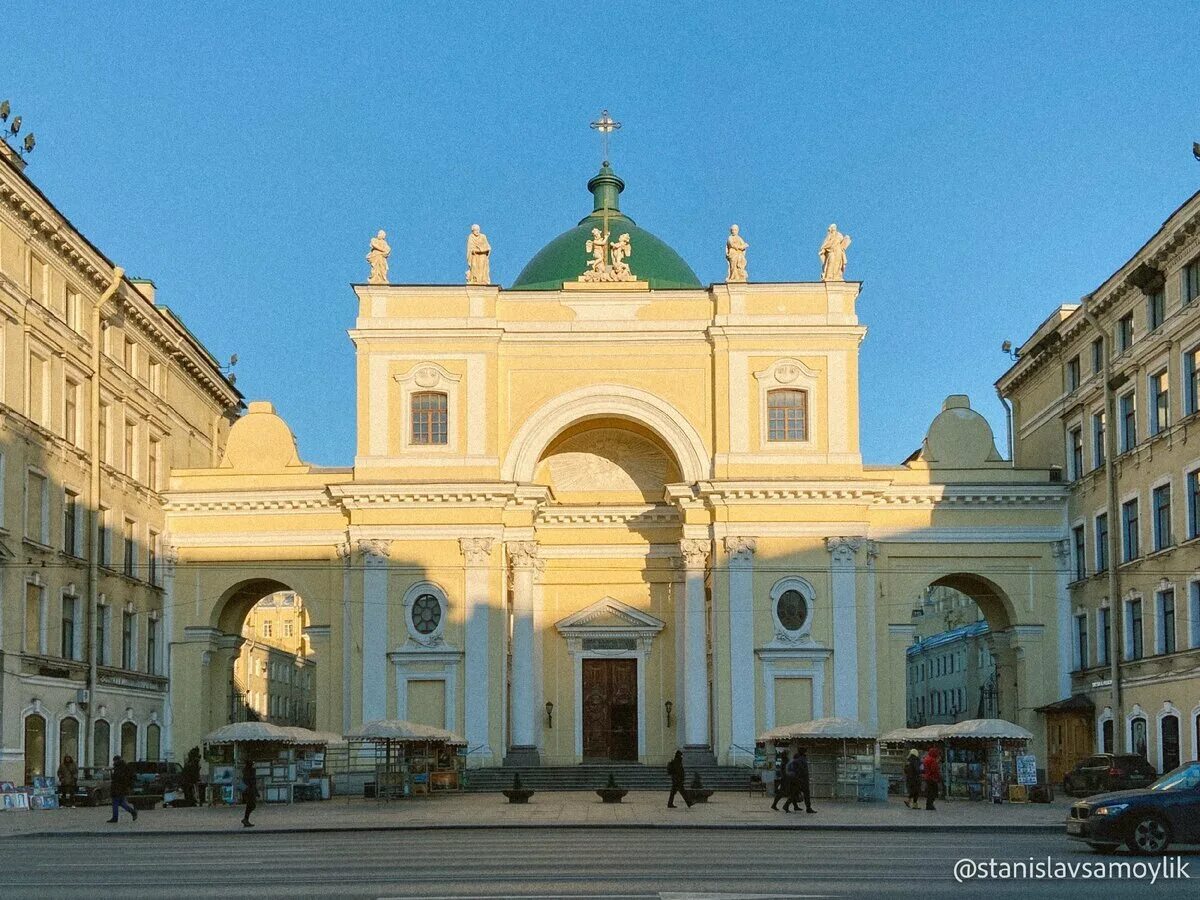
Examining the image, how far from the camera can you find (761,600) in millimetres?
51125

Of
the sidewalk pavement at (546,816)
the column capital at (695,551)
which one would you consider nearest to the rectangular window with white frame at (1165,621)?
the sidewalk pavement at (546,816)

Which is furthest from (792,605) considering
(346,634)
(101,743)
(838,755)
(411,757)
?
(101,743)

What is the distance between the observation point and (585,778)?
163 feet

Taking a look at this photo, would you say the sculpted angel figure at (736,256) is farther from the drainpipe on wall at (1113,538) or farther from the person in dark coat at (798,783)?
the person in dark coat at (798,783)

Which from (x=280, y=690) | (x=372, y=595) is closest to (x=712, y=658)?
(x=372, y=595)

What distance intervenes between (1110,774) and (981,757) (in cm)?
468

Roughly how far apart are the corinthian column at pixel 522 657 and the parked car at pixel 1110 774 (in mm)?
15789

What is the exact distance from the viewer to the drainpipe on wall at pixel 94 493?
4697 centimetres

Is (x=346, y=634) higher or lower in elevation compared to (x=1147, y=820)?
higher

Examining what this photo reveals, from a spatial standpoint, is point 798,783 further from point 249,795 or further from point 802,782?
point 249,795

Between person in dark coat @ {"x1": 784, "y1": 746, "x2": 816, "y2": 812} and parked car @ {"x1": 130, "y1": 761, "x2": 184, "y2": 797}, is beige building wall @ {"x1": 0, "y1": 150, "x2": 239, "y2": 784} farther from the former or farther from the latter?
person in dark coat @ {"x1": 784, "y1": 746, "x2": 816, "y2": 812}

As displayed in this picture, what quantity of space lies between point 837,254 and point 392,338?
14148 millimetres

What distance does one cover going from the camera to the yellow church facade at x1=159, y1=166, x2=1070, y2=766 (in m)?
50.9

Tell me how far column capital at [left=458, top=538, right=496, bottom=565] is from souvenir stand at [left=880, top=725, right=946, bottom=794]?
510 inches
